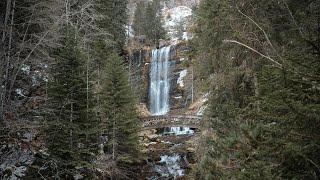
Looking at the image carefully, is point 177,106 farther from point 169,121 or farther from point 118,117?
point 118,117

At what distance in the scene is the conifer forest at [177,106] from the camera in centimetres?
345

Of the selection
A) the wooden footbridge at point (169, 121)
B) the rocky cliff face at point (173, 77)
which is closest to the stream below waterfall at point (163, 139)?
the rocky cliff face at point (173, 77)

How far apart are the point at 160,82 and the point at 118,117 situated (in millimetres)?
22775

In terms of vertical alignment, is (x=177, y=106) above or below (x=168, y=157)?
above

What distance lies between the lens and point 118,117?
19547mm

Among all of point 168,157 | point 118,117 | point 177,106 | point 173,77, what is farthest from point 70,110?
point 173,77

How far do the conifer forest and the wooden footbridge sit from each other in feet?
0.31

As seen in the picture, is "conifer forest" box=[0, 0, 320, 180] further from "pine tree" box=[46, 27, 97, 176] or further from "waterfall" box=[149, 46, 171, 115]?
"waterfall" box=[149, 46, 171, 115]

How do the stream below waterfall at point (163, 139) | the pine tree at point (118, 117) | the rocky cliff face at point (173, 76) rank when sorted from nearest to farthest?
1. the pine tree at point (118, 117)
2. the stream below waterfall at point (163, 139)
3. the rocky cliff face at point (173, 76)

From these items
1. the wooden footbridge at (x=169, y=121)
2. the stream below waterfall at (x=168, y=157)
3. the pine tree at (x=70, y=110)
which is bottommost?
the stream below waterfall at (x=168, y=157)

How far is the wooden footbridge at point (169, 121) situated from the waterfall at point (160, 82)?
8.54 meters

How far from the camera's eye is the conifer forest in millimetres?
3451

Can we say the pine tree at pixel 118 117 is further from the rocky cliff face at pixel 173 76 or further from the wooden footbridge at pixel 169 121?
the rocky cliff face at pixel 173 76

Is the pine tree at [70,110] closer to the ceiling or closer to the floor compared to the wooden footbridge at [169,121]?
closer to the ceiling
